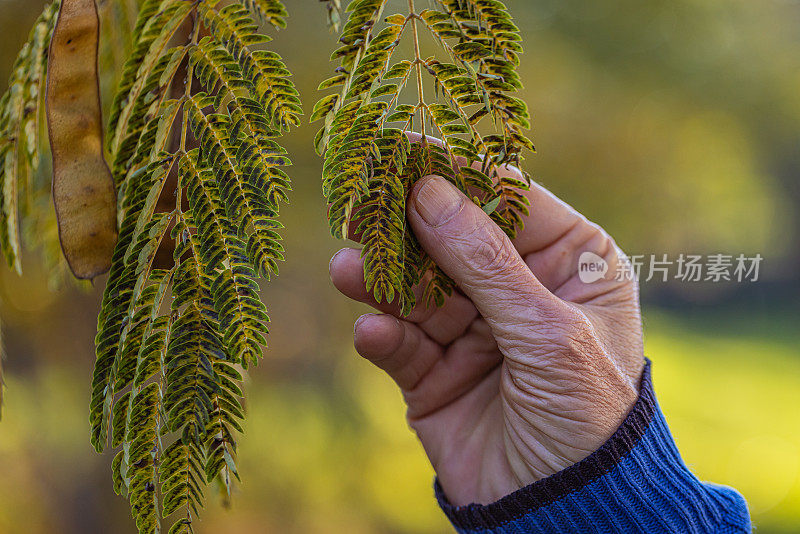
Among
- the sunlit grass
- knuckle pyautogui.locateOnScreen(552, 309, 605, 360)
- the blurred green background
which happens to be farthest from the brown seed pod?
the blurred green background

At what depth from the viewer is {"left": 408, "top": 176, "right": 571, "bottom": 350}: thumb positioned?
45 centimetres

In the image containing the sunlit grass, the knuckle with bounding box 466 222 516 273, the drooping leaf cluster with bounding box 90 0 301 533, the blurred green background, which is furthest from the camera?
the blurred green background

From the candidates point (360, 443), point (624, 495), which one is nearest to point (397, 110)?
point (624, 495)

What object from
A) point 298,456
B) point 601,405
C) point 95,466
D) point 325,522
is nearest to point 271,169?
point 601,405

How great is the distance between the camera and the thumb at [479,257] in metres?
0.45

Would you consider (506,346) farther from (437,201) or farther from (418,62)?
(418,62)

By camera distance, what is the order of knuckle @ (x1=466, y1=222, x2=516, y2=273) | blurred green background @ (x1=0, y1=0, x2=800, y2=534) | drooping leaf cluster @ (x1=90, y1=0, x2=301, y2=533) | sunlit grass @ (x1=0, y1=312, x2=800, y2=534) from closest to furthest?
drooping leaf cluster @ (x1=90, y1=0, x2=301, y2=533) < knuckle @ (x1=466, y1=222, x2=516, y2=273) < sunlit grass @ (x1=0, y1=312, x2=800, y2=534) < blurred green background @ (x1=0, y1=0, x2=800, y2=534)

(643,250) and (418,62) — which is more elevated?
(418,62)

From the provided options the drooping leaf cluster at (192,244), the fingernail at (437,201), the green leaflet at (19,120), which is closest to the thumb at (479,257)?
the fingernail at (437,201)

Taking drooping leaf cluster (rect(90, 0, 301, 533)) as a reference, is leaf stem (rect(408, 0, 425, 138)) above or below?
above

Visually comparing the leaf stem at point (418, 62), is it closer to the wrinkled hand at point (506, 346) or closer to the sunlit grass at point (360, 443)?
the wrinkled hand at point (506, 346)

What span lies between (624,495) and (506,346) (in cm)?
18

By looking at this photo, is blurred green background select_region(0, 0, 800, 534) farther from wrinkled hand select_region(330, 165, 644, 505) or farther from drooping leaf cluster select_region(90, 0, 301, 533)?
drooping leaf cluster select_region(90, 0, 301, 533)

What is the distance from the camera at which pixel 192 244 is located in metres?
0.37
